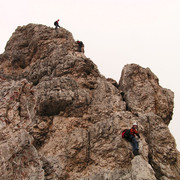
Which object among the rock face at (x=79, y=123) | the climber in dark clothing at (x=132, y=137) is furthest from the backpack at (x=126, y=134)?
the rock face at (x=79, y=123)

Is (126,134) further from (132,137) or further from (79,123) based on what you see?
(79,123)

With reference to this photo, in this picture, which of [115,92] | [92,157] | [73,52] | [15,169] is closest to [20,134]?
[15,169]

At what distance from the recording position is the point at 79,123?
20.8 m

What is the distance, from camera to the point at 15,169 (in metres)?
14.9

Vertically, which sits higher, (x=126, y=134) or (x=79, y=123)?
(x=126, y=134)

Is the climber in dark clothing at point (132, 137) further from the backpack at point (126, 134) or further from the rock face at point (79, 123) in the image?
the rock face at point (79, 123)

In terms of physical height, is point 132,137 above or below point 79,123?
above

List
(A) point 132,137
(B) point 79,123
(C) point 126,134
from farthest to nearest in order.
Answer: (B) point 79,123, (C) point 126,134, (A) point 132,137

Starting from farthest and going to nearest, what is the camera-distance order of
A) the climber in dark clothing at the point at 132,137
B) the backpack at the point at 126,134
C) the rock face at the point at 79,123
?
the backpack at the point at 126,134
the climber in dark clothing at the point at 132,137
the rock face at the point at 79,123

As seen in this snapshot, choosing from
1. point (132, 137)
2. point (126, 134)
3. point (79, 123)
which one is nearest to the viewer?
point (132, 137)

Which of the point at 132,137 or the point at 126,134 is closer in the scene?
the point at 132,137

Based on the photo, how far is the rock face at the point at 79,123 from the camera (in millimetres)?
16156

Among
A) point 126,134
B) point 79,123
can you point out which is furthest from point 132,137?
point 79,123

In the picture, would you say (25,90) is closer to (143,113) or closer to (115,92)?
(115,92)
